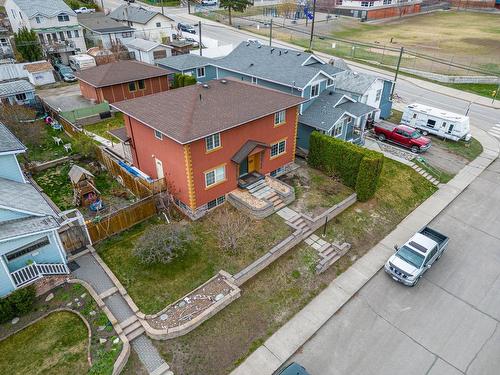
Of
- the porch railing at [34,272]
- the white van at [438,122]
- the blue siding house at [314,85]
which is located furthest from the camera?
the white van at [438,122]

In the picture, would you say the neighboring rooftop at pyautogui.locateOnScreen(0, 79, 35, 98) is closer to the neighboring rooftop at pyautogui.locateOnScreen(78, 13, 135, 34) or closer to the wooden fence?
the neighboring rooftop at pyautogui.locateOnScreen(78, 13, 135, 34)

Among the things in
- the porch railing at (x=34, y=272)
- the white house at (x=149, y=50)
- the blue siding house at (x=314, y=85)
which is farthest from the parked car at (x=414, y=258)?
the white house at (x=149, y=50)

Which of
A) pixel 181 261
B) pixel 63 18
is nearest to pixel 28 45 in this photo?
pixel 63 18

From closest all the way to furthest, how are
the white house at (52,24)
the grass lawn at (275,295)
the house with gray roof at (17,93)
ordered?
the grass lawn at (275,295) → the house with gray roof at (17,93) → the white house at (52,24)

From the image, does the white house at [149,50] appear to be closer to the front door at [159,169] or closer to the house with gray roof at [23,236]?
the front door at [159,169]

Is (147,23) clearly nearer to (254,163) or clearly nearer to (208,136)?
(254,163)

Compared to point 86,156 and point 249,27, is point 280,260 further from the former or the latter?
point 249,27

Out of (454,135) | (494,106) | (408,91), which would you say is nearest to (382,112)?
(454,135)
